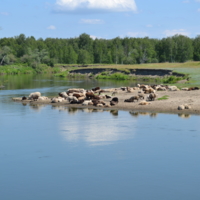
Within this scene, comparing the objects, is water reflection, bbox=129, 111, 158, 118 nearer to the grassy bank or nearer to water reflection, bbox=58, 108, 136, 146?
water reflection, bbox=58, 108, 136, 146

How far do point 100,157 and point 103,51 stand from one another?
155m

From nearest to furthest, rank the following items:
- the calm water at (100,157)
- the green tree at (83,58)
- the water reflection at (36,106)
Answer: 1. the calm water at (100,157)
2. the water reflection at (36,106)
3. the green tree at (83,58)

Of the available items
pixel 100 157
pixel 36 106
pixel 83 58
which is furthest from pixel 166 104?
pixel 83 58

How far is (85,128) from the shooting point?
26.2 metres

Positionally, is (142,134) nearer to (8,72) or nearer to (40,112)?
(40,112)

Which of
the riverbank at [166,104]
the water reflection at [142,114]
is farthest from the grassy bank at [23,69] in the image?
the water reflection at [142,114]

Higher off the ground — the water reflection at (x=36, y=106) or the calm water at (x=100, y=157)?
the water reflection at (x=36, y=106)

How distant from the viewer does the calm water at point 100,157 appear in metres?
15.5

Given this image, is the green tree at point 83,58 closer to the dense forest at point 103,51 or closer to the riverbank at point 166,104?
the dense forest at point 103,51

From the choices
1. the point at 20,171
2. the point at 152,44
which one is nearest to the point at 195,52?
the point at 152,44

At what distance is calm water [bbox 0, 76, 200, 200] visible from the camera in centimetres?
1548

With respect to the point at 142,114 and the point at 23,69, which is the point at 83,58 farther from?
the point at 142,114

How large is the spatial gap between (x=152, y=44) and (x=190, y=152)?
149611 millimetres

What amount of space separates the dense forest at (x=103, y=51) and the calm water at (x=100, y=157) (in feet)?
364
